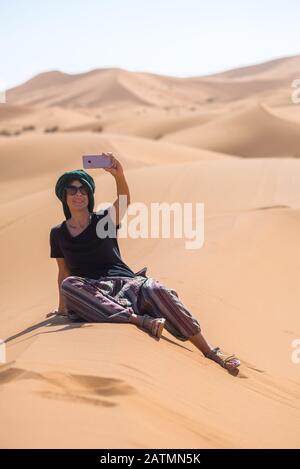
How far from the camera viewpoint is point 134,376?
3576 millimetres

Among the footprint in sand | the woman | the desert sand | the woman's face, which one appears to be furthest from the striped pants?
the footprint in sand

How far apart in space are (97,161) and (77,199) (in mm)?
312

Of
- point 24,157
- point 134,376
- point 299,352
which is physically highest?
point 24,157

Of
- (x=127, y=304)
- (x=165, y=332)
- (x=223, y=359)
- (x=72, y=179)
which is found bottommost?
(x=223, y=359)

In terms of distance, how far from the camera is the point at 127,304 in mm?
4777

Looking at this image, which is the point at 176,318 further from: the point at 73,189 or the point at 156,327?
the point at 73,189

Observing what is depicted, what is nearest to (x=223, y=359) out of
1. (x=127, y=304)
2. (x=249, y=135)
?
(x=127, y=304)

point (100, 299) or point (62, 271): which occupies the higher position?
point (62, 271)

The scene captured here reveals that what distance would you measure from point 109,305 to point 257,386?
44.0 inches

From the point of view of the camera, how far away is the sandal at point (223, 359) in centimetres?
449

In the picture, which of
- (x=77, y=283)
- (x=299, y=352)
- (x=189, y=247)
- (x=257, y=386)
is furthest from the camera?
(x=189, y=247)

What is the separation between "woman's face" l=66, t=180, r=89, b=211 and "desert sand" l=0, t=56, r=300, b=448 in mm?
857

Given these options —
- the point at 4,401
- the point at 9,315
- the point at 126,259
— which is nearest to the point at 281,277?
the point at 126,259
